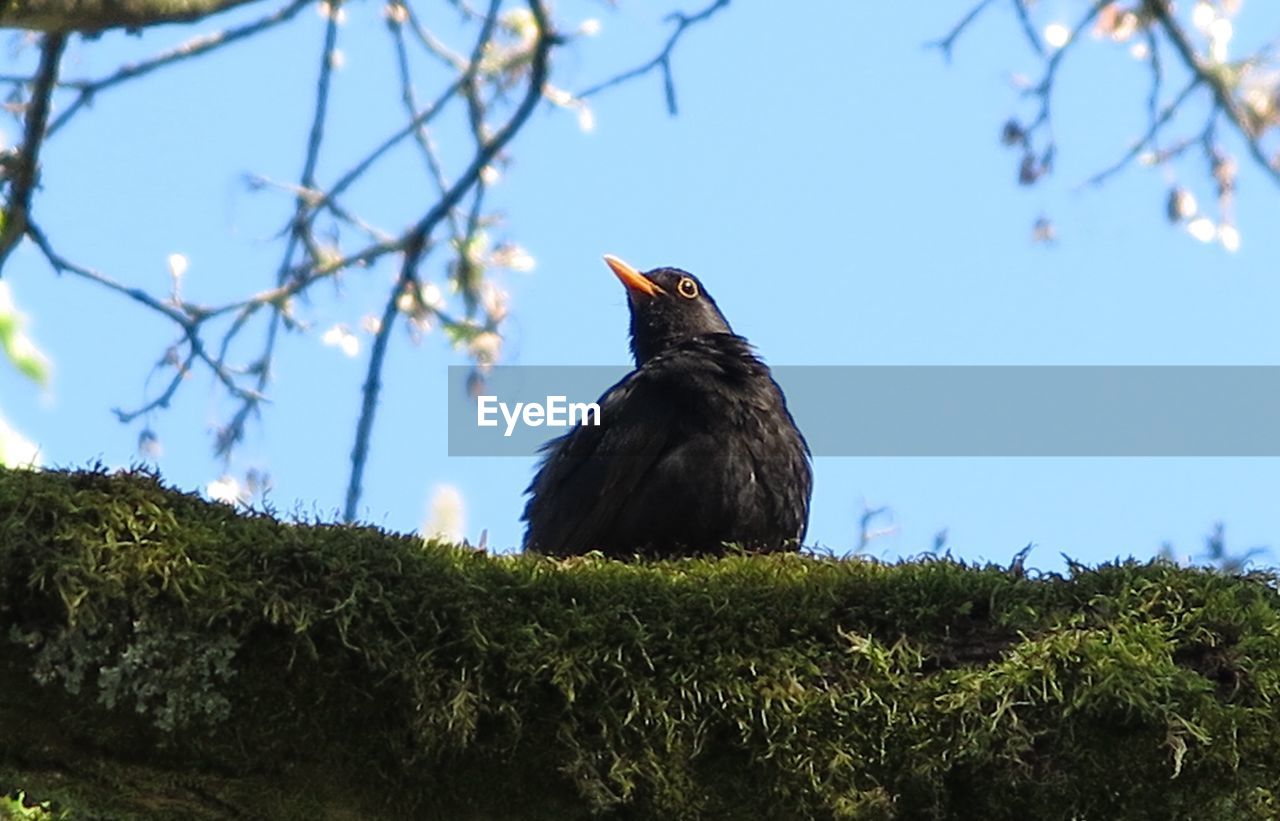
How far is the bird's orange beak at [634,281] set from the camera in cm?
634

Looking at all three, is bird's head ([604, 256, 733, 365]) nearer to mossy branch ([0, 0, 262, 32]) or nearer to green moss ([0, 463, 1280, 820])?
mossy branch ([0, 0, 262, 32])

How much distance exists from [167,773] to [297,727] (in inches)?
9.4

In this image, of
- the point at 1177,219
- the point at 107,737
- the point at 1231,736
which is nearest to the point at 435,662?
the point at 107,737

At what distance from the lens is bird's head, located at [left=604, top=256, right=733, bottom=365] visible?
627cm

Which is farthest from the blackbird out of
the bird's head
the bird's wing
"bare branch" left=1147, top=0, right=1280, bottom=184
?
"bare branch" left=1147, top=0, right=1280, bottom=184

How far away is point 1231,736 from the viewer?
266cm

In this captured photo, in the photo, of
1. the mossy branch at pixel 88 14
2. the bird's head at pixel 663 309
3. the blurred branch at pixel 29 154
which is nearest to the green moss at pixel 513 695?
the mossy branch at pixel 88 14

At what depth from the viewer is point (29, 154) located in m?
4.68

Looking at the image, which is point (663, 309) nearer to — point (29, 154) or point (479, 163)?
point (479, 163)

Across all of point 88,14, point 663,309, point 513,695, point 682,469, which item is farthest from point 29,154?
point 513,695

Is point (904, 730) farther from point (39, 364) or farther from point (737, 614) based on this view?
point (39, 364)

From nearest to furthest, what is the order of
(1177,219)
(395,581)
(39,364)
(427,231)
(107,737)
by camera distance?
(107,737)
(395,581)
(427,231)
(39,364)
(1177,219)

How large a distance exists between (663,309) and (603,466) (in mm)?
1282

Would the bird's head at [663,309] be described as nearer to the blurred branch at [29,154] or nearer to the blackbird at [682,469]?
the blackbird at [682,469]
